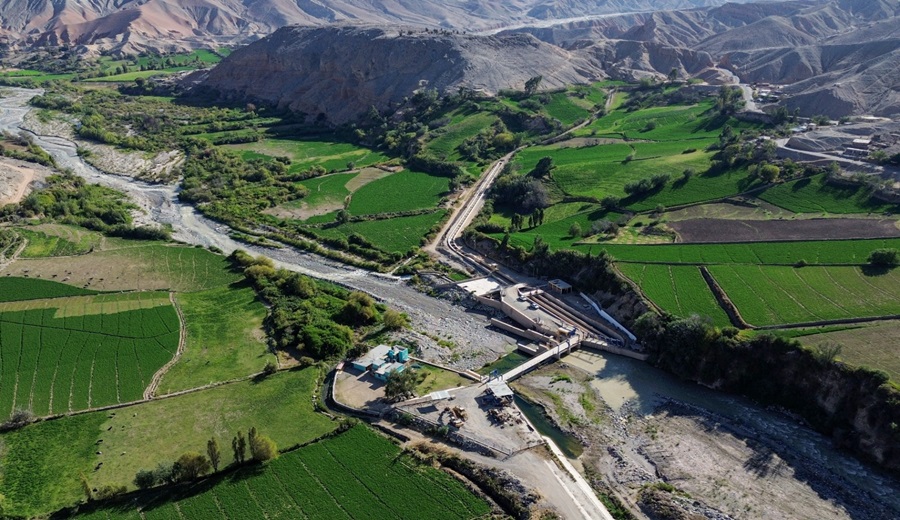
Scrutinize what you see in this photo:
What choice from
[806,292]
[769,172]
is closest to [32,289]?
[806,292]

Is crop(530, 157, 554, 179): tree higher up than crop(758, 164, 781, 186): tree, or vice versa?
crop(758, 164, 781, 186): tree

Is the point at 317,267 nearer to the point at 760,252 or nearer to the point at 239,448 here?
the point at 239,448

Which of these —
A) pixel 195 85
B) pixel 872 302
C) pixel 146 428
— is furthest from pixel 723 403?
pixel 195 85

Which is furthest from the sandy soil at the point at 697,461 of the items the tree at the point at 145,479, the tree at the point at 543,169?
the tree at the point at 543,169

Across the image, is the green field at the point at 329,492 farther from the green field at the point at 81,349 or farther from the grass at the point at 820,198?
the grass at the point at 820,198

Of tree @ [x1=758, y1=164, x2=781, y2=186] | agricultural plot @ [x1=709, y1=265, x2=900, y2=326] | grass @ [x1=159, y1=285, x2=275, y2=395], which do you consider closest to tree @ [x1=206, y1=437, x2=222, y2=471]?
grass @ [x1=159, y1=285, x2=275, y2=395]

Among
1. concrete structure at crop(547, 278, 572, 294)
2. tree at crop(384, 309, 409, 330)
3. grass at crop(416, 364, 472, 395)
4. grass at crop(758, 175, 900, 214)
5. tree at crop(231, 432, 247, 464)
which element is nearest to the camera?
tree at crop(231, 432, 247, 464)

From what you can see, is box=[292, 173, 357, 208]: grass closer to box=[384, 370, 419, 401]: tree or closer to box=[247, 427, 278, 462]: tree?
box=[384, 370, 419, 401]: tree
